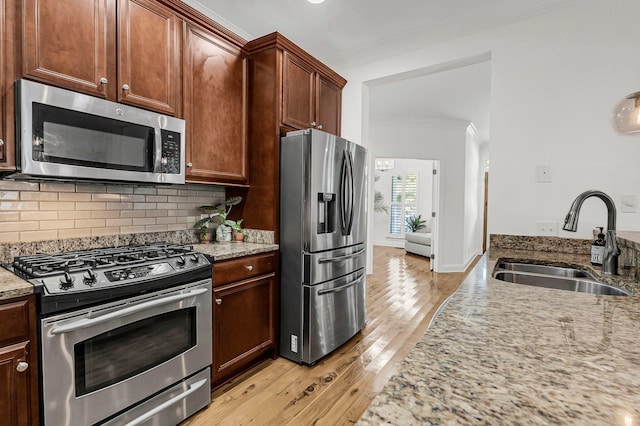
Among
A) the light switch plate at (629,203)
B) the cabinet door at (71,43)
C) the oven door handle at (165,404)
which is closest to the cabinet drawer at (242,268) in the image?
the oven door handle at (165,404)

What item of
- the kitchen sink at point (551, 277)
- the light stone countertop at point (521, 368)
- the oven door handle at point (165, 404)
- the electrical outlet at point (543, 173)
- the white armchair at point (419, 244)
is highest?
the electrical outlet at point (543, 173)

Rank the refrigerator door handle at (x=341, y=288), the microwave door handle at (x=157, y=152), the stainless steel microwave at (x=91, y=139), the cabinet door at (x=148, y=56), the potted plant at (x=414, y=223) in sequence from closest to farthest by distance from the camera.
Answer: the stainless steel microwave at (x=91, y=139), the cabinet door at (x=148, y=56), the microwave door handle at (x=157, y=152), the refrigerator door handle at (x=341, y=288), the potted plant at (x=414, y=223)

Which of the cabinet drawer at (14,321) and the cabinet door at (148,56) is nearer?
the cabinet drawer at (14,321)

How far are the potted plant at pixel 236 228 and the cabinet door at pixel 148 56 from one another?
883mm

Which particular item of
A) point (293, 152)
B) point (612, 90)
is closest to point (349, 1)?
point (293, 152)

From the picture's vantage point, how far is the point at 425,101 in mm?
4828

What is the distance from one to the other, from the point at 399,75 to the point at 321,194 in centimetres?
161

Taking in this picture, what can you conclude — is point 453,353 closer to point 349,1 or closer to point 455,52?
point 349,1

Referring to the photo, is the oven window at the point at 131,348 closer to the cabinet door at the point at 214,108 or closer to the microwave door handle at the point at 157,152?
the microwave door handle at the point at 157,152

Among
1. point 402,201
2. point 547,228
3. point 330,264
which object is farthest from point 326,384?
point 402,201

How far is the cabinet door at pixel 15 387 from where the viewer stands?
47.4 inches

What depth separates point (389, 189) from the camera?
9148mm

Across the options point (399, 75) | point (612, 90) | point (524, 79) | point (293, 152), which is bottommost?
point (293, 152)

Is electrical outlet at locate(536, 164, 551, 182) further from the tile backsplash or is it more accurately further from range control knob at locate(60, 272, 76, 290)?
range control knob at locate(60, 272, 76, 290)
